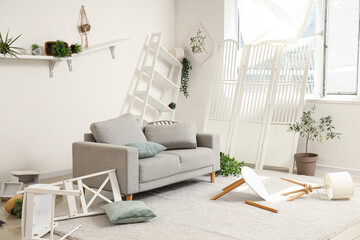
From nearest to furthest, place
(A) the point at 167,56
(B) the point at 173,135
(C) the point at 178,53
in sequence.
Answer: (B) the point at 173,135, (A) the point at 167,56, (C) the point at 178,53

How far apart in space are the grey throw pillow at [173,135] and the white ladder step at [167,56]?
1873 mm

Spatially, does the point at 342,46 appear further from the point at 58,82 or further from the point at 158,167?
the point at 58,82

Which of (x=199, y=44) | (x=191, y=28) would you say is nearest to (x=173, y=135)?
(x=199, y=44)

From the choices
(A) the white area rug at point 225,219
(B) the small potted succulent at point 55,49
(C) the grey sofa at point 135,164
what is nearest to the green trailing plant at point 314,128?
(A) the white area rug at point 225,219

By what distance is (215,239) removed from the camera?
10.2 feet

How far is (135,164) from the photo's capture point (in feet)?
12.8

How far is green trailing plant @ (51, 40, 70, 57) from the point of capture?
4.95 m

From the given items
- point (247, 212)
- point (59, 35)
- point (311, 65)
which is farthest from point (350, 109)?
point (59, 35)

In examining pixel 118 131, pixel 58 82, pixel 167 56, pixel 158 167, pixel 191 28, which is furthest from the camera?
pixel 191 28

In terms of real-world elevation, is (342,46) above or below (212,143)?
above

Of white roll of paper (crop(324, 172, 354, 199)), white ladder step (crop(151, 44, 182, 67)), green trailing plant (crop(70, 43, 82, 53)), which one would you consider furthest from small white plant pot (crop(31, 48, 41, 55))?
white roll of paper (crop(324, 172, 354, 199))

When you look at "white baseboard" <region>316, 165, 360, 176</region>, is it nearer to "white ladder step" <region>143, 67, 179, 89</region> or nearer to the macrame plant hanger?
"white ladder step" <region>143, 67, 179, 89</region>

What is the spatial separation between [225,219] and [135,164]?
37.0 inches

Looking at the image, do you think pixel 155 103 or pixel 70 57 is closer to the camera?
pixel 70 57
